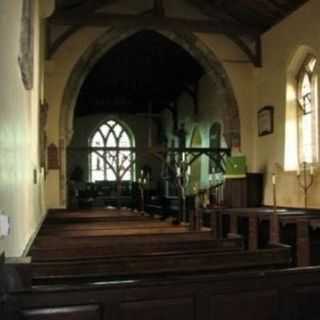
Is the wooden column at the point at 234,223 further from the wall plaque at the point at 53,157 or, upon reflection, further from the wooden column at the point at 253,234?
the wall plaque at the point at 53,157

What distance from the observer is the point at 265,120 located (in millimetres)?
10031

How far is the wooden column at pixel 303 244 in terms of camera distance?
5492mm

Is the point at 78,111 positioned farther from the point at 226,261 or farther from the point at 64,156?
the point at 226,261

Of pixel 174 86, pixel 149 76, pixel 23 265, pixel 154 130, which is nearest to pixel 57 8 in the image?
pixel 149 76

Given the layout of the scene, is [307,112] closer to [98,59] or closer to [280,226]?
[280,226]

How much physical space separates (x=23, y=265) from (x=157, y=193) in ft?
49.8

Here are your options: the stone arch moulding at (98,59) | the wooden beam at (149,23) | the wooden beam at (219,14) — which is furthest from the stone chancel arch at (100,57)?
the wooden beam at (219,14)

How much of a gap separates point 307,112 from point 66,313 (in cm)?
751

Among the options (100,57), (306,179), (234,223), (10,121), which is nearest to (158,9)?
(100,57)

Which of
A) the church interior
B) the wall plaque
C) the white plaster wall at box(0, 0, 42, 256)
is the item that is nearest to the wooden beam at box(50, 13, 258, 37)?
the church interior

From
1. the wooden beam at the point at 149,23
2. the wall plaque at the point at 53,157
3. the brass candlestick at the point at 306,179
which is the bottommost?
the brass candlestick at the point at 306,179

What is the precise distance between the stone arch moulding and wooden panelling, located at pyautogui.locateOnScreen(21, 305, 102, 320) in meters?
7.79

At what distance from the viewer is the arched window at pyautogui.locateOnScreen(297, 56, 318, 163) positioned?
8773 mm

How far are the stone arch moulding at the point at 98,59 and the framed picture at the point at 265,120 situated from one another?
0.52 meters
